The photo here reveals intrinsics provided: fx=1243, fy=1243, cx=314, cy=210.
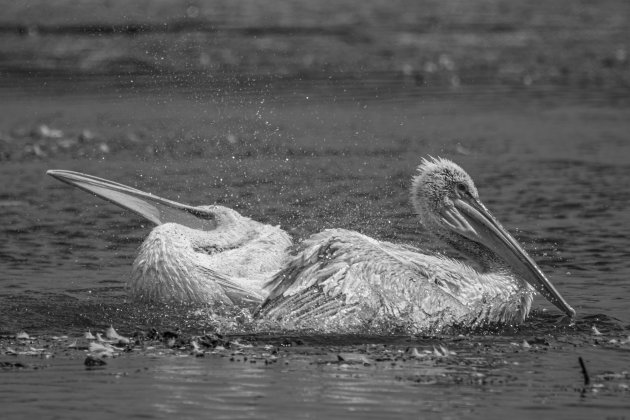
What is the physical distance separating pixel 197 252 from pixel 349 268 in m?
1.41

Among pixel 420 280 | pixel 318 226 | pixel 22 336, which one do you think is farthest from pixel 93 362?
pixel 318 226

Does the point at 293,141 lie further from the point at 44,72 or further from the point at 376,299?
the point at 376,299

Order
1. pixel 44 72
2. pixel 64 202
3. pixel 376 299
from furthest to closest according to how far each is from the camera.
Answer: pixel 44 72 < pixel 64 202 < pixel 376 299

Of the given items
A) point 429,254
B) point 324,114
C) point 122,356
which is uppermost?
point 324,114

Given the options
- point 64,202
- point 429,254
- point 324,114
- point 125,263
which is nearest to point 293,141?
point 324,114

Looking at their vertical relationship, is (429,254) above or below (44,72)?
below

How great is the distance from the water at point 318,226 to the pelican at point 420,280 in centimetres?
17

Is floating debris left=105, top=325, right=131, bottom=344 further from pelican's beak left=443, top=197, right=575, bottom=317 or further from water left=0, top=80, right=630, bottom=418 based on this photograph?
pelican's beak left=443, top=197, right=575, bottom=317

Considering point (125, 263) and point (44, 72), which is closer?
point (125, 263)

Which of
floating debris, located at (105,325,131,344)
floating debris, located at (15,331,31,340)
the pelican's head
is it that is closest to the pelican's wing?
the pelican's head

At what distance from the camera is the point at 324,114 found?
44.5 feet

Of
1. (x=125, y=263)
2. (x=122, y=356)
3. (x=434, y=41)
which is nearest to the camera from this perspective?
(x=122, y=356)

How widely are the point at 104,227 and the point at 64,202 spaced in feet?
2.82

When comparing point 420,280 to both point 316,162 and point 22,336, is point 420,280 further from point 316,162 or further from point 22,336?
point 316,162
